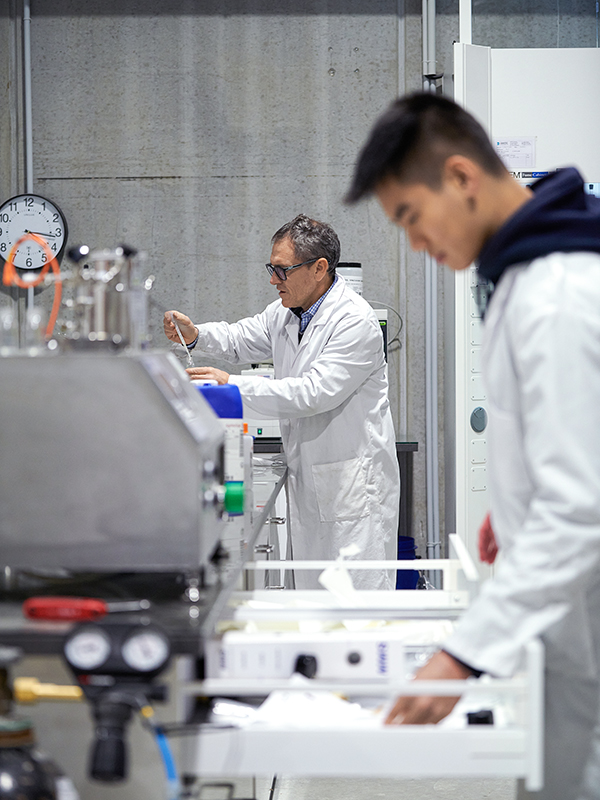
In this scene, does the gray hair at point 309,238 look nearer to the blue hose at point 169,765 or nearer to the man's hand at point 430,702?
the man's hand at point 430,702

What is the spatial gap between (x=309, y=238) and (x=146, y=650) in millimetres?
2007

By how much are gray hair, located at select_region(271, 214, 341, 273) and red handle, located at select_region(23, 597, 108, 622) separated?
1.92m

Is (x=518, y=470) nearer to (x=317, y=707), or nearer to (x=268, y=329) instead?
(x=317, y=707)

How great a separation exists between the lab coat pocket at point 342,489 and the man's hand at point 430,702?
1733 millimetres

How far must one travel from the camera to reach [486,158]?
107 cm

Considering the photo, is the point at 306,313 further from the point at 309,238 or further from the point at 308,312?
the point at 309,238

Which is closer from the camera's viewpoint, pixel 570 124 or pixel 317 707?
pixel 317 707

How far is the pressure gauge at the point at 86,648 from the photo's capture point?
95 centimetres

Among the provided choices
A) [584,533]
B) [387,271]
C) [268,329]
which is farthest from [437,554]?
[584,533]

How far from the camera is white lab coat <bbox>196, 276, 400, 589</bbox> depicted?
271cm

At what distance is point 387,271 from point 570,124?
1.47 m

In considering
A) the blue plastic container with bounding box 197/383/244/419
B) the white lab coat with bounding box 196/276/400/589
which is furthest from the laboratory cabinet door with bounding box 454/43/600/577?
the blue plastic container with bounding box 197/383/244/419

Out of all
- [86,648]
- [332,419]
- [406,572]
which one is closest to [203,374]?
[332,419]

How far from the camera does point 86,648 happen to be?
95 cm
